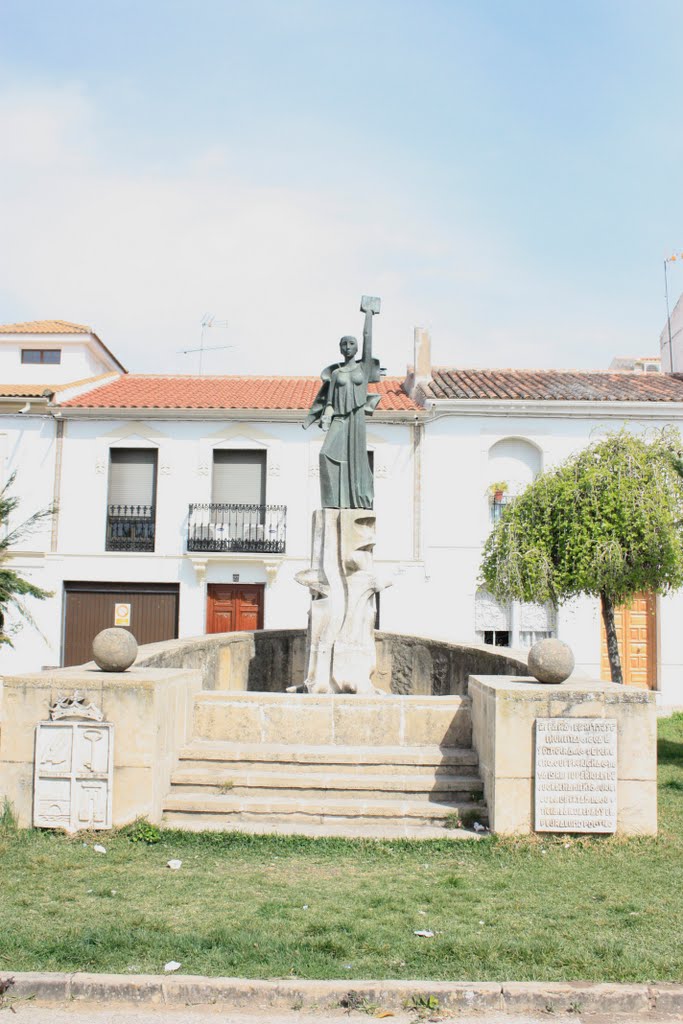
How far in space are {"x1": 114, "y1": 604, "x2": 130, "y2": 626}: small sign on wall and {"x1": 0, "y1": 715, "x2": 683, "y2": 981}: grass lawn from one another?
14.8 metres

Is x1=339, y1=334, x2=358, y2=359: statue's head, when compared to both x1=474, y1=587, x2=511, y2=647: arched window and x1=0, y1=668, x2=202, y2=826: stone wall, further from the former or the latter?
x1=474, y1=587, x2=511, y2=647: arched window

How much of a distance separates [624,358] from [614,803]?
25962 millimetres

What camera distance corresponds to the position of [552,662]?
6.52 m

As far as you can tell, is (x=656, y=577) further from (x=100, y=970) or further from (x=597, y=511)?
(x=100, y=970)

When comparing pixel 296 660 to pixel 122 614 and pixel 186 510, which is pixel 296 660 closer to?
pixel 186 510

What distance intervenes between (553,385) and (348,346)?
13592 mm

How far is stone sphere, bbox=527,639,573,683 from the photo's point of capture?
6.52 meters

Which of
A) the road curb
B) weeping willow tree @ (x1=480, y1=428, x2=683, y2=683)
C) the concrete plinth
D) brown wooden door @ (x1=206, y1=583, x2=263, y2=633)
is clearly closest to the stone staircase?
the concrete plinth

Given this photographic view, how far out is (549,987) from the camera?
3773mm

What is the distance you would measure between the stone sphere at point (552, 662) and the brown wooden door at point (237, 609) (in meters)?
14.3

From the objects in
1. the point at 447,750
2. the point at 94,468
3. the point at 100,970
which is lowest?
the point at 100,970

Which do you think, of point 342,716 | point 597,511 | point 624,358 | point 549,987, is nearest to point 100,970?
point 549,987

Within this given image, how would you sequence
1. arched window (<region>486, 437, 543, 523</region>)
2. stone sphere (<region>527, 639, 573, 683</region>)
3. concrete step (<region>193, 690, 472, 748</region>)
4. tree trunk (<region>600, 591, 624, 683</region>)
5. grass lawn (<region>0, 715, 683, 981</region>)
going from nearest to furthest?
grass lawn (<region>0, 715, 683, 981</region>), stone sphere (<region>527, 639, 573, 683</region>), concrete step (<region>193, 690, 472, 748</region>), tree trunk (<region>600, 591, 624, 683</region>), arched window (<region>486, 437, 543, 523</region>)

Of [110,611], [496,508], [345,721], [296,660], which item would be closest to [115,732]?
[345,721]
